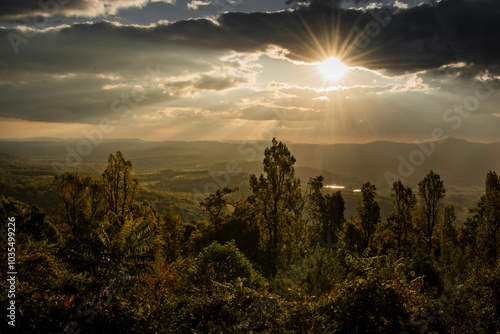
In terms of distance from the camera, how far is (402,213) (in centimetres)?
3494

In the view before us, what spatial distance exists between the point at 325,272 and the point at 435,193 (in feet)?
88.3

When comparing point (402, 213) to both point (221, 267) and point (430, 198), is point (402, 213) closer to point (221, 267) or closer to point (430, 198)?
point (430, 198)

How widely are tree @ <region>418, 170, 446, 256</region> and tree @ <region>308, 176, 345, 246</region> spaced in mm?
15927

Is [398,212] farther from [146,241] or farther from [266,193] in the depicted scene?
[146,241]

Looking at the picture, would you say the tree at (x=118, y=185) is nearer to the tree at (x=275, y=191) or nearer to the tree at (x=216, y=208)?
the tree at (x=216, y=208)

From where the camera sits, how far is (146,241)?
9500 millimetres

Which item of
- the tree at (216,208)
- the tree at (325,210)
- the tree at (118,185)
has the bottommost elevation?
the tree at (325,210)

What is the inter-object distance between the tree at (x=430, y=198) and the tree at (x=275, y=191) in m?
16.1

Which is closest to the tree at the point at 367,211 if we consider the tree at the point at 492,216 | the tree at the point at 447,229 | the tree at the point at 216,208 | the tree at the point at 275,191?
the tree at the point at 447,229

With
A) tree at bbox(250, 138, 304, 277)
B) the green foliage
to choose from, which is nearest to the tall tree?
tree at bbox(250, 138, 304, 277)

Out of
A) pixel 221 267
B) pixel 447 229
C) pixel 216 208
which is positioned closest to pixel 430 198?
pixel 447 229

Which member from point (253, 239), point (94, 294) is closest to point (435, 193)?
point (253, 239)

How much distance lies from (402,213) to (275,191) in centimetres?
1780

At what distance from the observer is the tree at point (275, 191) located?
1069 inches
